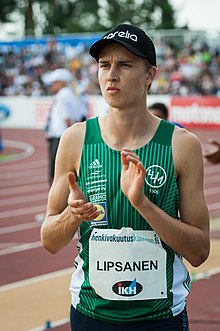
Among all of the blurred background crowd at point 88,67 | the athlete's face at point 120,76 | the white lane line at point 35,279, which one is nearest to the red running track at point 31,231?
the white lane line at point 35,279

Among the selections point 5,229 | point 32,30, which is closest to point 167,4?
point 32,30

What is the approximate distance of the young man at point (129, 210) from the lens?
3.20 m

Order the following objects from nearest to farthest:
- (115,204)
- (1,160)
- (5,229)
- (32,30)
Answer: (115,204) → (5,229) → (1,160) → (32,30)

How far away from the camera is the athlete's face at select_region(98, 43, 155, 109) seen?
125 inches

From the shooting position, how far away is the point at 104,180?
10.6ft

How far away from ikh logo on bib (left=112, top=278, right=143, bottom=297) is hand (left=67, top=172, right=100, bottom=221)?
1.08 ft

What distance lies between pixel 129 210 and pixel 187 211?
25cm

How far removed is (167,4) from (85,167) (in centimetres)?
6307

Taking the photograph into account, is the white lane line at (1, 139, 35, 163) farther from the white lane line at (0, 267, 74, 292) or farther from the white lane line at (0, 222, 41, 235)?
the white lane line at (0, 267, 74, 292)

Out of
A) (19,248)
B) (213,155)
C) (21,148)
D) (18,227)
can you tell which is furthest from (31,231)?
(21,148)

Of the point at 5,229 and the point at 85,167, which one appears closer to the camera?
the point at 85,167

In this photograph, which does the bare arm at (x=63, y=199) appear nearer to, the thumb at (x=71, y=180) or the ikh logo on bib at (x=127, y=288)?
the thumb at (x=71, y=180)

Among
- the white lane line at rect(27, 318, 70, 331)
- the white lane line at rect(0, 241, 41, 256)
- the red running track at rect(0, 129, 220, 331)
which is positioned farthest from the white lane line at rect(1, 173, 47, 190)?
the white lane line at rect(27, 318, 70, 331)

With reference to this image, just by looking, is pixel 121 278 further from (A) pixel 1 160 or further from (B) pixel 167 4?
(B) pixel 167 4
